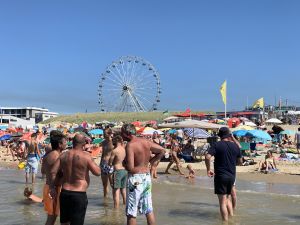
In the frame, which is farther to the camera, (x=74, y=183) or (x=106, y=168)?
(x=106, y=168)

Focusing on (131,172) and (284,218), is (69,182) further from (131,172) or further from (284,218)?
(284,218)

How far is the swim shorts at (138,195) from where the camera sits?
17.7 ft

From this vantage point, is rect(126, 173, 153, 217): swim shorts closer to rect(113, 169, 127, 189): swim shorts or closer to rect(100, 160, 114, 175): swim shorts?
rect(113, 169, 127, 189): swim shorts

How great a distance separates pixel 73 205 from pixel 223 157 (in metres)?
2.51

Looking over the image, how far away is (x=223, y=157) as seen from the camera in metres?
6.48

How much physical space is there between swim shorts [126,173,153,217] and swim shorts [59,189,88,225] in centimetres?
71

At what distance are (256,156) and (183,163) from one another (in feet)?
13.2

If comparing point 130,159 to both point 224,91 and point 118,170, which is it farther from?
point 224,91

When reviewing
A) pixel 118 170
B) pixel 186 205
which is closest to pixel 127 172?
pixel 118 170

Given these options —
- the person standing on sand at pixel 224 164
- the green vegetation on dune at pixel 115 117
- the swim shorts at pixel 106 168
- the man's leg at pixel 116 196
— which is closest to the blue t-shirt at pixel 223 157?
the person standing on sand at pixel 224 164

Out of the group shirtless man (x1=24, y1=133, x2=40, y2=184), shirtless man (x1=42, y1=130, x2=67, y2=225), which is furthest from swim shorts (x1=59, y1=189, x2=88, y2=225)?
shirtless man (x1=24, y1=133, x2=40, y2=184)

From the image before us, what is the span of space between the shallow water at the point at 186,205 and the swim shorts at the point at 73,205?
2.34 m

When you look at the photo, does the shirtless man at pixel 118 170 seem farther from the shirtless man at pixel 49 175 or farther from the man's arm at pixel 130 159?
the man's arm at pixel 130 159

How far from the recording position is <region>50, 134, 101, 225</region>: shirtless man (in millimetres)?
4848
